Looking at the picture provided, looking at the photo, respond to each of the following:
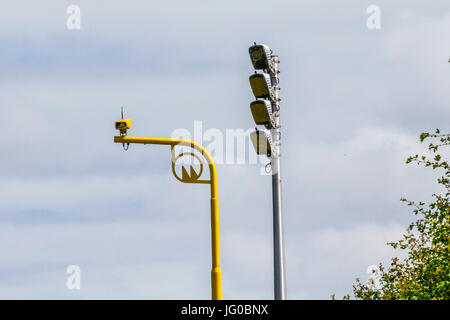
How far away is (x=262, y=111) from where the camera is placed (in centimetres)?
1642

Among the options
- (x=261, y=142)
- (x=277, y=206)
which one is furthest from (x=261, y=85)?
(x=277, y=206)

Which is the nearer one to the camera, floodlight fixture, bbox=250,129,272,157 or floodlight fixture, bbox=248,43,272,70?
floodlight fixture, bbox=250,129,272,157

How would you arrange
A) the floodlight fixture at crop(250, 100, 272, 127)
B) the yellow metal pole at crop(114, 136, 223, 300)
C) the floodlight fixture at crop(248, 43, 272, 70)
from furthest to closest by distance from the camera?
the yellow metal pole at crop(114, 136, 223, 300) → the floodlight fixture at crop(248, 43, 272, 70) → the floodlight fixture at crop(250, 100, 272, 127)

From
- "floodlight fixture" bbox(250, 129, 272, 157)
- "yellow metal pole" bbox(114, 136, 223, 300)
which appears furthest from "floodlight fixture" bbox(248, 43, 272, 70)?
"yellow metal pole" bbox(114, 136, 223, 300)

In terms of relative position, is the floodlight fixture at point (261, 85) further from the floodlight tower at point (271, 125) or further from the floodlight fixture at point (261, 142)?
the floodlight fixture at point (261, 142)

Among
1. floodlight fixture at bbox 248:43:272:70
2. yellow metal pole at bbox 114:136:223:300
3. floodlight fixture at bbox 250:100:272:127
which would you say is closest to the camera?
floodlight fixture at bbox 250:100:272:127

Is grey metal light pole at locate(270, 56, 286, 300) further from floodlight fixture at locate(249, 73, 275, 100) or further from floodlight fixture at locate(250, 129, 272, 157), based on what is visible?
floodlight fixture at locate(249, 73, 275, 100)

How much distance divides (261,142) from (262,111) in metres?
0.52

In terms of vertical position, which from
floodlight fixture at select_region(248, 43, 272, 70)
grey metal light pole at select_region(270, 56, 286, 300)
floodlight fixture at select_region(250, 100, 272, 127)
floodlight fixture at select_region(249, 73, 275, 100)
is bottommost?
grey metal light pole at select_region(270, 56, 286, 300)

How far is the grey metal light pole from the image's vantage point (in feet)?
54.4

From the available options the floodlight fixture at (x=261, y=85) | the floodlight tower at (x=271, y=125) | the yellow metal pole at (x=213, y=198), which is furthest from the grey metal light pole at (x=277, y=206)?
the yellow metal pole at (x=213, y=198)

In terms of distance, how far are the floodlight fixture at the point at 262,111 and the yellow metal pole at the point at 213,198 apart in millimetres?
1451

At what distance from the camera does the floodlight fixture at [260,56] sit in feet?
55.1
